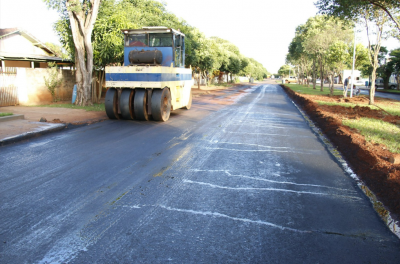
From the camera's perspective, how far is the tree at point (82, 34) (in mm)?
15961

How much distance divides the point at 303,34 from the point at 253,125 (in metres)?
37.4

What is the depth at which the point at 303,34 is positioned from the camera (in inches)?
1759

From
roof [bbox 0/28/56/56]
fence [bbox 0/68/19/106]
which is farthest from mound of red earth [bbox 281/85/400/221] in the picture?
roof [bbox 0/28/56/56]

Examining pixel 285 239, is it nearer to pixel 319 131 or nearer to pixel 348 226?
pixel 348 226

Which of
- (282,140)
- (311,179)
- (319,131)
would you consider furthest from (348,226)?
(319,131)

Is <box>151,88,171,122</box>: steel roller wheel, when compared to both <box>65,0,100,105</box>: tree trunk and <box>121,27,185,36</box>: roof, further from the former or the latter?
<box>65,0,100,105</box>: tree trunk

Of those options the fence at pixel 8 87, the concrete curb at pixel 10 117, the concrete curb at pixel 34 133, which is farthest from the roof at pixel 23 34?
the concrete curb at pixel 34 133

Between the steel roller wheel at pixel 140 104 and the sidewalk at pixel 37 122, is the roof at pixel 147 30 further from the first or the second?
the sidewalk at pixel 37 122

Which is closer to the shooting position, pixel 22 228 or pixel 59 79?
pixel 22 228

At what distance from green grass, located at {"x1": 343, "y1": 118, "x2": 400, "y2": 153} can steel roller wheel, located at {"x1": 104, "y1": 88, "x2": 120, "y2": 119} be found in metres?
8.68

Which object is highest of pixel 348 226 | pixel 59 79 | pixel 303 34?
pixel 303 34

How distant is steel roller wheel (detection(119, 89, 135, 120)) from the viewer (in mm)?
12336

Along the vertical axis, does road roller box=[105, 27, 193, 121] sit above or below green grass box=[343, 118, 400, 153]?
above

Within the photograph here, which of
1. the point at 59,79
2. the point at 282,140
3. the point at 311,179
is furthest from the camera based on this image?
the point at 59,79
